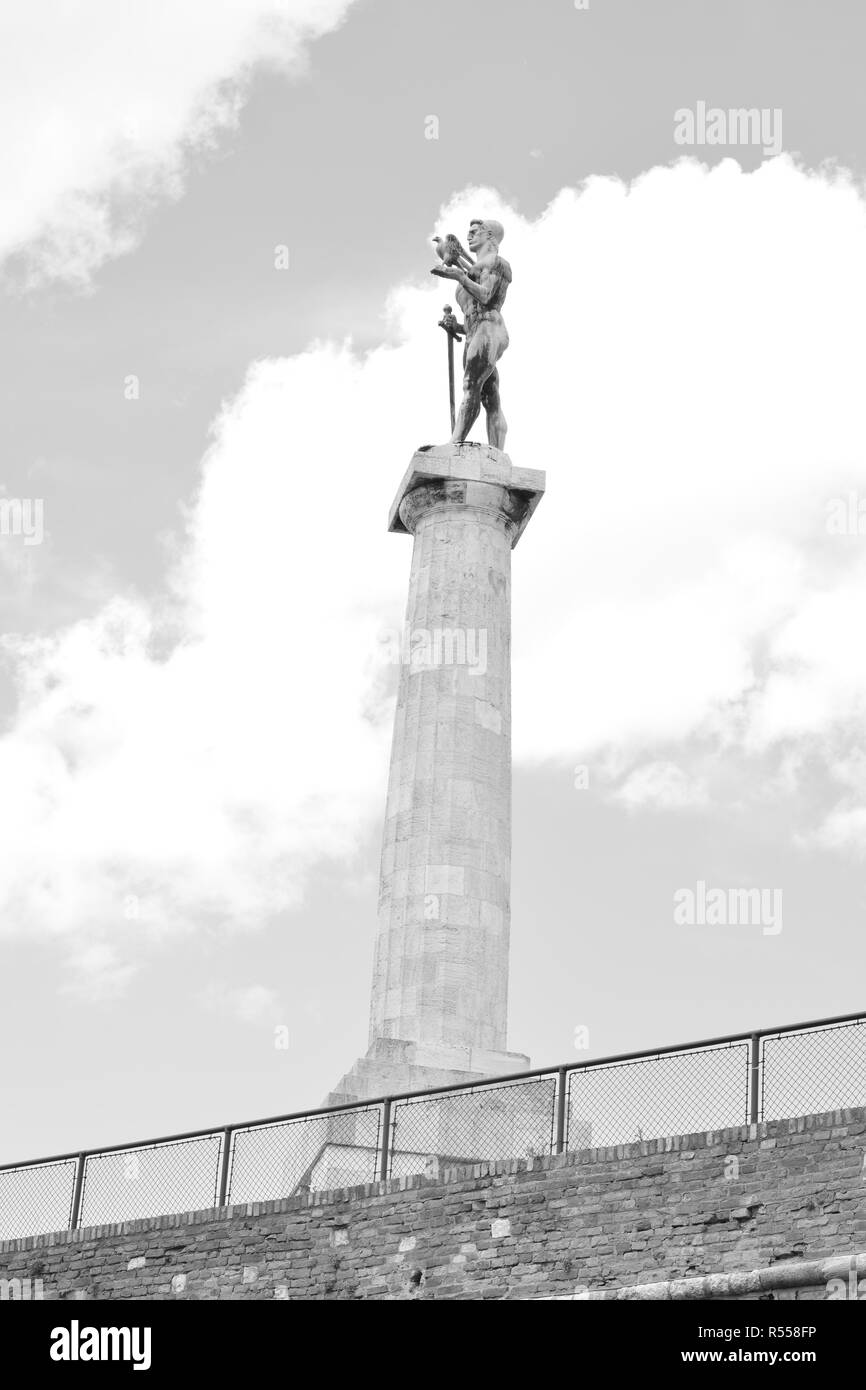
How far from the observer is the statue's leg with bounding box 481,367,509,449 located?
3656 cm

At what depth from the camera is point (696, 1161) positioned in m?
23.9

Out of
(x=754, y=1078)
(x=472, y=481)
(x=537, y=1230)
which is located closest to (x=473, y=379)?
(x=472, y=481)

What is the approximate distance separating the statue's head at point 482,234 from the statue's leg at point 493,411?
2.05 meters

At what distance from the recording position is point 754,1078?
78.8 ft

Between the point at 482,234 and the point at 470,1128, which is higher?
the point at 482,234

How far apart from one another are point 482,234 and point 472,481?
439 cm

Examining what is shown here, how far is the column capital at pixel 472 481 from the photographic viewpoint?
35.3 meters

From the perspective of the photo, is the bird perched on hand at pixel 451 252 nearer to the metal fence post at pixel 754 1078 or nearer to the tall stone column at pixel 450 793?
the tall stone column at pixel 450 793

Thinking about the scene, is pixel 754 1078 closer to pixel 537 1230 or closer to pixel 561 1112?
pixel 561 1112

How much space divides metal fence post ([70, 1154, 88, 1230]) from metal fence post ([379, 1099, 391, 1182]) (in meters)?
4.43

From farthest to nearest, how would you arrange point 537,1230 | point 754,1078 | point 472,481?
point 472,481 < point 537,1230 < point 754,1078
